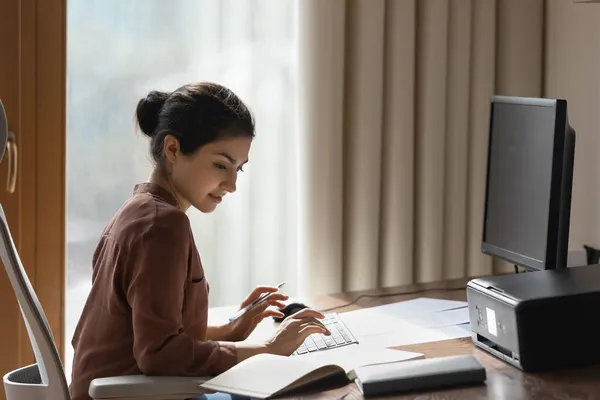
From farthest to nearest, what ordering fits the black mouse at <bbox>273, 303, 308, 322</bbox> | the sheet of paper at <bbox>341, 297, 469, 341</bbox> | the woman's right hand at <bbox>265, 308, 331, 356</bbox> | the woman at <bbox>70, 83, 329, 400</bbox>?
the black mouse at <bbox>273, 303, 308, 322</bbox> → the sheet of paper at <bbox>341, 297, 469, 341</bbox> → the woman's right hand at <bbox>265, 308, 331, 356</bbox> → the woman at <bbox>70, 83, 329, 400</bbox>

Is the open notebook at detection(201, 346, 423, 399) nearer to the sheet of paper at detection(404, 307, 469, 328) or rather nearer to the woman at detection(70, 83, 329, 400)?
the woman at detection(70, 83, 329, 400)

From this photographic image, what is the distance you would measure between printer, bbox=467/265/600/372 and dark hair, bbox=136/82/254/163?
60 cm

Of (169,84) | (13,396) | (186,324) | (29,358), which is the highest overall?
(169,84)

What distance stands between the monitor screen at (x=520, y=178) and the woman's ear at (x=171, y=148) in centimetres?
77

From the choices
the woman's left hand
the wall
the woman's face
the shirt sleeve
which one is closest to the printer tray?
the shirt sleeve

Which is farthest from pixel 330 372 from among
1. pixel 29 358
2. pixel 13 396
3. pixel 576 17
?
pixel 576 17

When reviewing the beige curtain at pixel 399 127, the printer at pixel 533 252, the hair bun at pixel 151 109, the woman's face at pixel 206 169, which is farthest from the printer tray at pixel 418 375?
the beige curtain at pixel 399 127

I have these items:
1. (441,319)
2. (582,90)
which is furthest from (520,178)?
(582,90)

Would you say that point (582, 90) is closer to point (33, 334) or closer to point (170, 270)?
point (170, 270)

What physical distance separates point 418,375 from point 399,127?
1414 mm

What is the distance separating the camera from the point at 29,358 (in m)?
2.45

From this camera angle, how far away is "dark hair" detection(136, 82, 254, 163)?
1715mm

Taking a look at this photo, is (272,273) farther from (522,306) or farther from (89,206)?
(522,306)

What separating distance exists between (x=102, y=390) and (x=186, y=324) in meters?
0.22
